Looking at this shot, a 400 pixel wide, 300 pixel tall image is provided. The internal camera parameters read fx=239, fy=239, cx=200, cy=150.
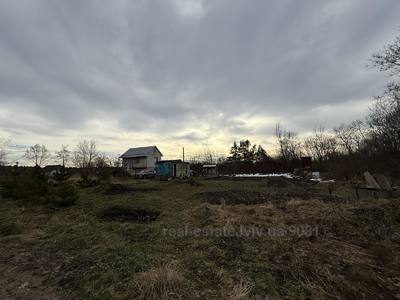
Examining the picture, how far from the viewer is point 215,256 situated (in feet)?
13.8

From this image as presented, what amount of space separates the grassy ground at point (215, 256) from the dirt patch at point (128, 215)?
33 cm

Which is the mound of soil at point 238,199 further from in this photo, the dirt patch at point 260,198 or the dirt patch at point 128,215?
the dirt patch at point 128,215

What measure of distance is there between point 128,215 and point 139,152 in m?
44.2

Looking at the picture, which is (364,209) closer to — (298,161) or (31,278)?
(31,278)

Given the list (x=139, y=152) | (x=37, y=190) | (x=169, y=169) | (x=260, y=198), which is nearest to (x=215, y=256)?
(x=260, y=198)

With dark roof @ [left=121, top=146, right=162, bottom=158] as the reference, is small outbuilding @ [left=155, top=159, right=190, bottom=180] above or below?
below

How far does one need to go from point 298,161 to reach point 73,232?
1498 inches

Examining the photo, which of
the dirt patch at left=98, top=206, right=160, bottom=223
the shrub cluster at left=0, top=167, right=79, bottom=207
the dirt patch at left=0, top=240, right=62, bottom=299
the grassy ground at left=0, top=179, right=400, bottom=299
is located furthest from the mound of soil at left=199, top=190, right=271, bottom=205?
the dirt patch at left=0, top=240, right=62, bottom=299

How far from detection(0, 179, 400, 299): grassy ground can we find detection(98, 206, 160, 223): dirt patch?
1.08 ft

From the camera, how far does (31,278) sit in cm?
378

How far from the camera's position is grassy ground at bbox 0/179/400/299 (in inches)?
123

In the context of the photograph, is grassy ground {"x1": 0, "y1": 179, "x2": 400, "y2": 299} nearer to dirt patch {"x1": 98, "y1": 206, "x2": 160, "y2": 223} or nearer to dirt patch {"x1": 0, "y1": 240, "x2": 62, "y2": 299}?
dirt patch {"x1": 0, "y1": 240, "x2": 62, "y2": 299}

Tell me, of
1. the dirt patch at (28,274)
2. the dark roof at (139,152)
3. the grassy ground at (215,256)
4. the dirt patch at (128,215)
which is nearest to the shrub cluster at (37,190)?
the dirt patch at (128,215)

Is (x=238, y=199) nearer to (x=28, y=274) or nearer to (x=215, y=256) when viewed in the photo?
(x=215, y=256)
